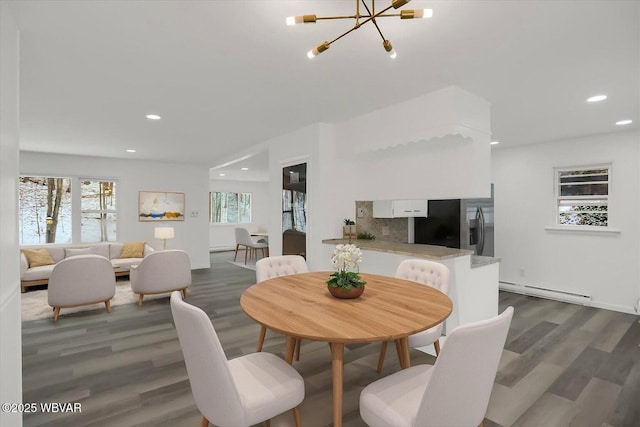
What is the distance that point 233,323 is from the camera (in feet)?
11.6

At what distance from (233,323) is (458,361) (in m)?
2.98

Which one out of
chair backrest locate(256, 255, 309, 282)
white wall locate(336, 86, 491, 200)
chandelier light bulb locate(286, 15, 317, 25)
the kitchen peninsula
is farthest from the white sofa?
chandelier light bulb locate(286, 15, 317, 25)

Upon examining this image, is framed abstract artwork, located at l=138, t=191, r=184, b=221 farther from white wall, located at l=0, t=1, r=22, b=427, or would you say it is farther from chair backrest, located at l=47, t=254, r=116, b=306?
white wall, located at l=0, t=1, r=22, b=427

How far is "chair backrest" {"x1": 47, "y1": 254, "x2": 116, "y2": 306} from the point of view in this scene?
3688 mm

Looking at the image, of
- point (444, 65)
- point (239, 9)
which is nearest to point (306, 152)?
point (444, 65)

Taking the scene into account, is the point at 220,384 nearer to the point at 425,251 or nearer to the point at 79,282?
the point at 425,251


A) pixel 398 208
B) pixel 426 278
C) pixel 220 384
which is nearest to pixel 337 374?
pixel 220 384

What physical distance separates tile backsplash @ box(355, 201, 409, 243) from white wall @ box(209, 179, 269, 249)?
612 cm

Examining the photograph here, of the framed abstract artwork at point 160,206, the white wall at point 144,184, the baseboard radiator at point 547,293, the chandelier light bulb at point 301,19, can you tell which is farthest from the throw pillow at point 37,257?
the baseboard radiator at point 547,293

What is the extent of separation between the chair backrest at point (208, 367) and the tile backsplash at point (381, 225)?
301 cm

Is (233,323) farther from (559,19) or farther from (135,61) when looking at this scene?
(559,19)

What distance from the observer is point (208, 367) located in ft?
4.07

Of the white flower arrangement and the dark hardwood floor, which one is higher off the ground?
the white flower arrangement

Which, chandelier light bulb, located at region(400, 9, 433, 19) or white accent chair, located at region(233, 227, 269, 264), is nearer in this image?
chandelier light bulb, located at region(400, 9, 433, 19)
